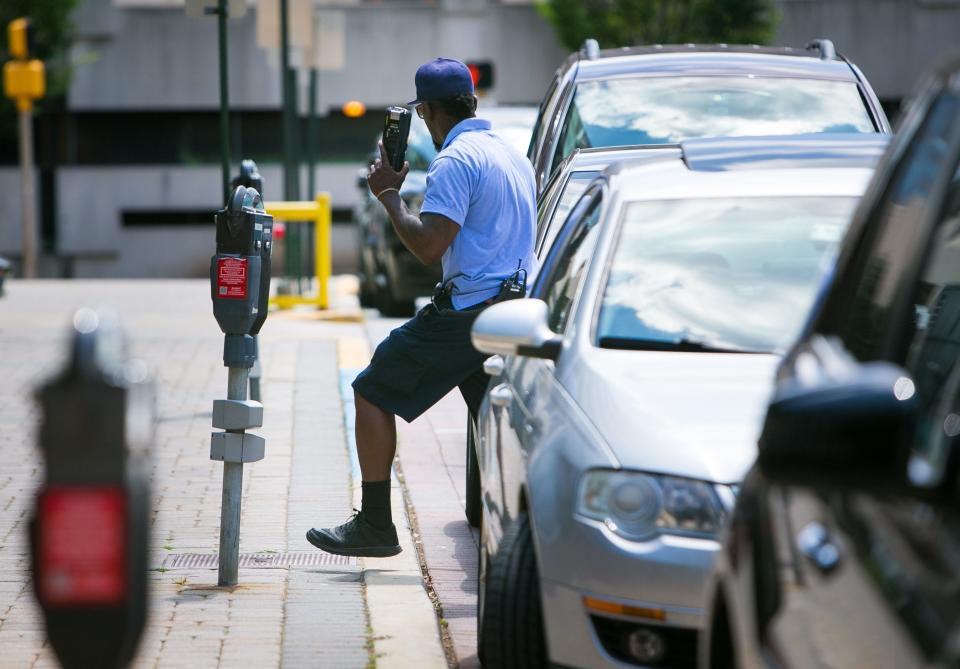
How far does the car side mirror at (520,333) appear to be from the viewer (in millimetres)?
4785

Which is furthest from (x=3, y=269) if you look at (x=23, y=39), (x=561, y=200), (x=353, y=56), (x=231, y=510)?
(x=353, y=56)

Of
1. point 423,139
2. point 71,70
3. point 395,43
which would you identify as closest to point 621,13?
point 395,43

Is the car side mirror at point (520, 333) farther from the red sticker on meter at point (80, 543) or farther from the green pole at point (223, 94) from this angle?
the green pole at point (223, 94)

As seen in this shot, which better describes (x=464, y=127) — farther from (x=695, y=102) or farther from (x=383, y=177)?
(x=695, y=102)

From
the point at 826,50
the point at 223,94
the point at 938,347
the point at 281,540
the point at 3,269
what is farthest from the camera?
the point at 3,269

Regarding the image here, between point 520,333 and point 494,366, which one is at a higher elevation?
point 520,333

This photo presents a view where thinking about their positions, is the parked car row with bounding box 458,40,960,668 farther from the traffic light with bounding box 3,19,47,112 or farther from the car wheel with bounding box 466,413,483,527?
the traffic light with bounding box 3,19,47,112

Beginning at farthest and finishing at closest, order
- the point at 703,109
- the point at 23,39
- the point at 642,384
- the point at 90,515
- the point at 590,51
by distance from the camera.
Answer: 1. the point at 23,39
2. the point at 590,51
3. the point at 703,109
4. the point at 642,384
5. the point at 90,515

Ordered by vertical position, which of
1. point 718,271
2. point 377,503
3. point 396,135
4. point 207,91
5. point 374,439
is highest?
point 396,135

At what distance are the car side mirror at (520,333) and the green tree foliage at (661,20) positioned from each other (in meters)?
26.2

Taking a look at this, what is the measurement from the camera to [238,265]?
20.2 ft

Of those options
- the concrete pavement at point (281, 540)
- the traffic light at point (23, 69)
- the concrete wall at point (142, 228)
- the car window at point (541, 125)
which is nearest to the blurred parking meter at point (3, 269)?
the concrete pavement at point (281, 540)

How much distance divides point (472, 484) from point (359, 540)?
2.97ft

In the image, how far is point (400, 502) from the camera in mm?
7945
